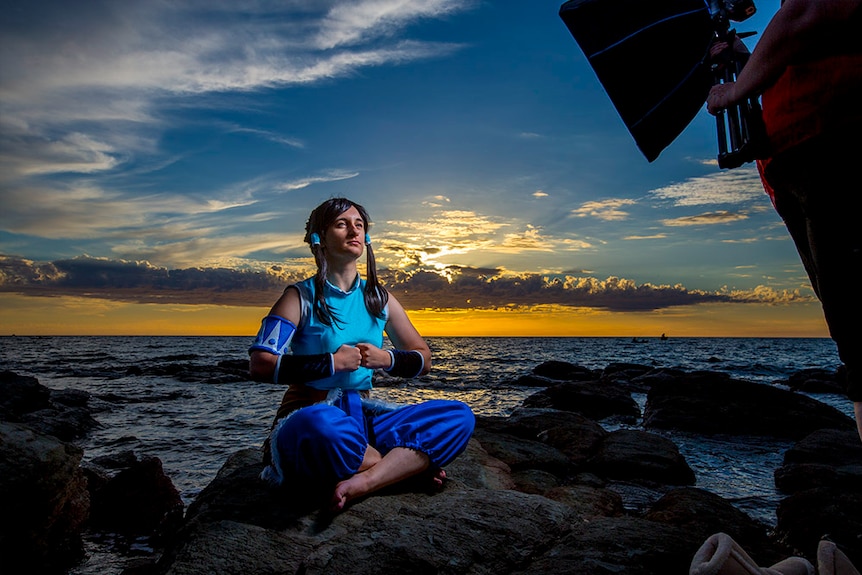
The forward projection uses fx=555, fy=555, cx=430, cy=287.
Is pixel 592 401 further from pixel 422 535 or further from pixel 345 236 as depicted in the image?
pixel 422 535

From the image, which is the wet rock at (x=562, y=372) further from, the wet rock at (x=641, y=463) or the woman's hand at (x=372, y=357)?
the woman's hand at (x=372, y=357)

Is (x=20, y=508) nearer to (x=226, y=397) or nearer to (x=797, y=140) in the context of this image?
(x=797, y=140)

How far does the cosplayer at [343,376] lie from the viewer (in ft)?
11.0

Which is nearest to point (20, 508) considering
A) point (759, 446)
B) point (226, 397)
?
point (759, 446)

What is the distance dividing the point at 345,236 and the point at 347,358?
87cm

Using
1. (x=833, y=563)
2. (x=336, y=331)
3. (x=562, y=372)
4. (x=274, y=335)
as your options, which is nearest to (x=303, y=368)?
(x=274, y=335)

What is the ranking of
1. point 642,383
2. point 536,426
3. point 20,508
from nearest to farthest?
point 20,508, point 536,426, point 642,383

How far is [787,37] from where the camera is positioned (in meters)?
1.91

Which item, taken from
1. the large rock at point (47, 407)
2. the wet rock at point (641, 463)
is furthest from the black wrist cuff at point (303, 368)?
the large rock at point (47, 407)

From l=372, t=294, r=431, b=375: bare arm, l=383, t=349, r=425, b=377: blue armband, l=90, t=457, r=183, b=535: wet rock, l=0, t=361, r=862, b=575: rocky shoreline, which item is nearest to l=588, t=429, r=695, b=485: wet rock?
l=0, t=361, r=862, b=575: rocky shoreline

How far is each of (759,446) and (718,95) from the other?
10.1 m

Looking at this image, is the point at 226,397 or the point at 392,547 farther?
the point at 226,397

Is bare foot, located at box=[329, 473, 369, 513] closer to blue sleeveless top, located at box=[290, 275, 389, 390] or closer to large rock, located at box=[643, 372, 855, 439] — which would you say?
blue sleeveless top, located at box=[290, 275, 389, 390]

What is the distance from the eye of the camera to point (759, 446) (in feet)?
33.8
